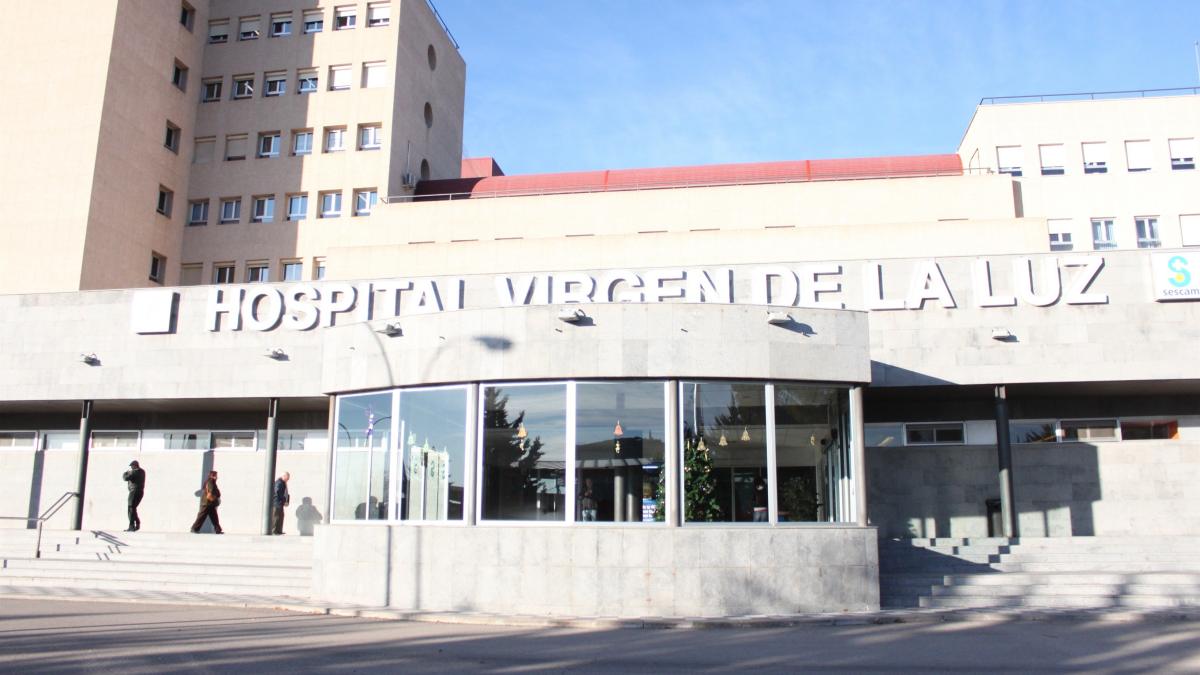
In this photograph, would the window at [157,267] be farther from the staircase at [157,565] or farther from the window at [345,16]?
the staircase at [157,565]

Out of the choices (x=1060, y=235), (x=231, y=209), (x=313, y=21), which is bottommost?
(x=1060, y=235)

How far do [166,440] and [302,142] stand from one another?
16.1m

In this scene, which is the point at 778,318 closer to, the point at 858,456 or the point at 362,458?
the point at 858,456

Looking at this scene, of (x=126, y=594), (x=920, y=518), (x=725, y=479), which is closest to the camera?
(x=725, y=479)

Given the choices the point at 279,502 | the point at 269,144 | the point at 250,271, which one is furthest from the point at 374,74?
the point at 279,502

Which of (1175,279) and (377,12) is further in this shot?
(377,12)

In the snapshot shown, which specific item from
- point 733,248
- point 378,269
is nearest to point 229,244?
point 378,269

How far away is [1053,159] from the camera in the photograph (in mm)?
35906

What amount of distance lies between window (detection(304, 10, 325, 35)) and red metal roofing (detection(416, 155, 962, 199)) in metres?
9.31

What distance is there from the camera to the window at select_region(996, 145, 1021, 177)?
3569 cm

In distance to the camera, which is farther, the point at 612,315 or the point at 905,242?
the point at 905,242

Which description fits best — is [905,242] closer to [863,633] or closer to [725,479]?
[725,479]

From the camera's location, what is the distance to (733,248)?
26844 millimetres

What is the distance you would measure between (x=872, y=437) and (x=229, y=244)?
83.8 feet
